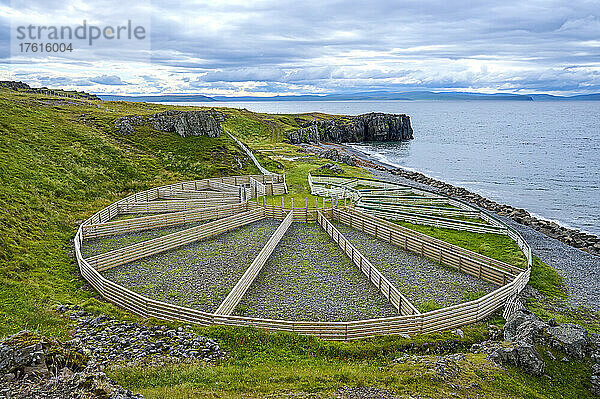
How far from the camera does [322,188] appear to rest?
5172 cm

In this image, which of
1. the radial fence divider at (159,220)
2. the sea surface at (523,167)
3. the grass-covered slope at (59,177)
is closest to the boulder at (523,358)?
the grass-covered slope at (59,177)

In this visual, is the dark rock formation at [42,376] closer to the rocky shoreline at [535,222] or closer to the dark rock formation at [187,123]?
the rocky shoreline at [535,222]

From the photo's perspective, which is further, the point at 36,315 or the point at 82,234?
the point at 82,234

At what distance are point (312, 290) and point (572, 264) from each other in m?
23.1

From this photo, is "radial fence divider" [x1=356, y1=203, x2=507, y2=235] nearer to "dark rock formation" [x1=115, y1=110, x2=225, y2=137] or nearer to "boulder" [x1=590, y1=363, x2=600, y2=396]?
"boulder" [x1=590, y1=363, x2=600, y2=396]

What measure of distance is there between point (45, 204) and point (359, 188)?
114 feet

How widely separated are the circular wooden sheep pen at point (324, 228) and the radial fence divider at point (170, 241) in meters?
0.07

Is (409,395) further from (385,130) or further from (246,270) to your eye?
(385,130)

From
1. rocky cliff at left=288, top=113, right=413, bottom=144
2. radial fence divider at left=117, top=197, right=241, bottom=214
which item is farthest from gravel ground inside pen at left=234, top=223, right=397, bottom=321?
rocky cliff at left=288, top=113, right=413, bottom=144

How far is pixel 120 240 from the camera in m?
34.4

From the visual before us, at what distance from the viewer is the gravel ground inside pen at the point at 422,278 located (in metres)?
25.3

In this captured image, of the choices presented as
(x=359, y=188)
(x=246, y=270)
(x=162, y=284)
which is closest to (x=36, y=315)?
(x=162, y=284)

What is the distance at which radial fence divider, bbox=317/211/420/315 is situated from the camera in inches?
907

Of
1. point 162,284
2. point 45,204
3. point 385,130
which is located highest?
point 385,130
